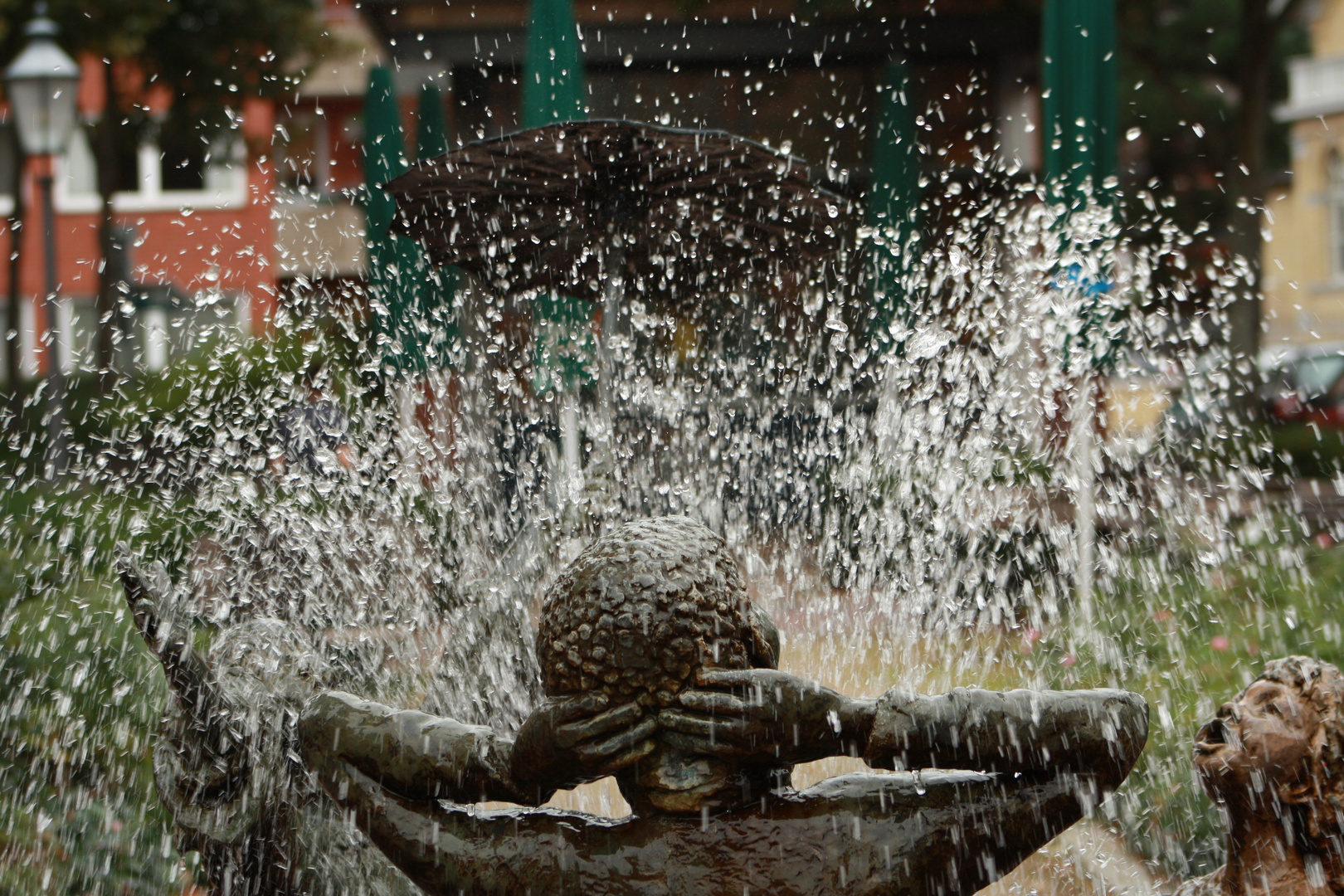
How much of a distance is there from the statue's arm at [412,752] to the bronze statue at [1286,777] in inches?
39.0

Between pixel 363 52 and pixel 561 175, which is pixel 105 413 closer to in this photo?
pixel 561 175

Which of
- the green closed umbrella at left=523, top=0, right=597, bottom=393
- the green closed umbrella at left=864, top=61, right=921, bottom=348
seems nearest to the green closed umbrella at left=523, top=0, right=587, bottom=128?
the green closed umbrella at left=523, top=0, right=597, bottom=393

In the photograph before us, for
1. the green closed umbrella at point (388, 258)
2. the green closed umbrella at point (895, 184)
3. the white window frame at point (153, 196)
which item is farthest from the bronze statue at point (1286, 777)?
the white window frame at point (153, 196)

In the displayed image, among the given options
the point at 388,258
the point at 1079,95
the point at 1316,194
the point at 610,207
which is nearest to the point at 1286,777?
the point at 610,207

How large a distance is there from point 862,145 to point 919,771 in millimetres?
13942

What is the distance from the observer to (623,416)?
7.96 meters

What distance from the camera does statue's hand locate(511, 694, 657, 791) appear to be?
1.50 m

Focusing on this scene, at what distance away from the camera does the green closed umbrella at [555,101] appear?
7379 mm

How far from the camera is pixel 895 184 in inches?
410

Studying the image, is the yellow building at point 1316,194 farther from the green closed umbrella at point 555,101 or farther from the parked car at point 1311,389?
the green closed umbrella at point 555,101

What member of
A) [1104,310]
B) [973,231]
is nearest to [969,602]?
[1104,310]

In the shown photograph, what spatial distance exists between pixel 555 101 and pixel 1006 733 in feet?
21.3

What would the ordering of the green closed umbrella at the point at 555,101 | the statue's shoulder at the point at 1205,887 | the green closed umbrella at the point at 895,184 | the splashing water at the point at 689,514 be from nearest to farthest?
the statue's shoulder at the point at 1205,887, the splashing water at the point at 689,514, the green closed umbrella at the point at 555,101, the green closed umbrella at the point at 895,184

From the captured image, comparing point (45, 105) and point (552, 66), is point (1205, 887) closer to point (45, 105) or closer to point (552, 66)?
point (552, 66)
